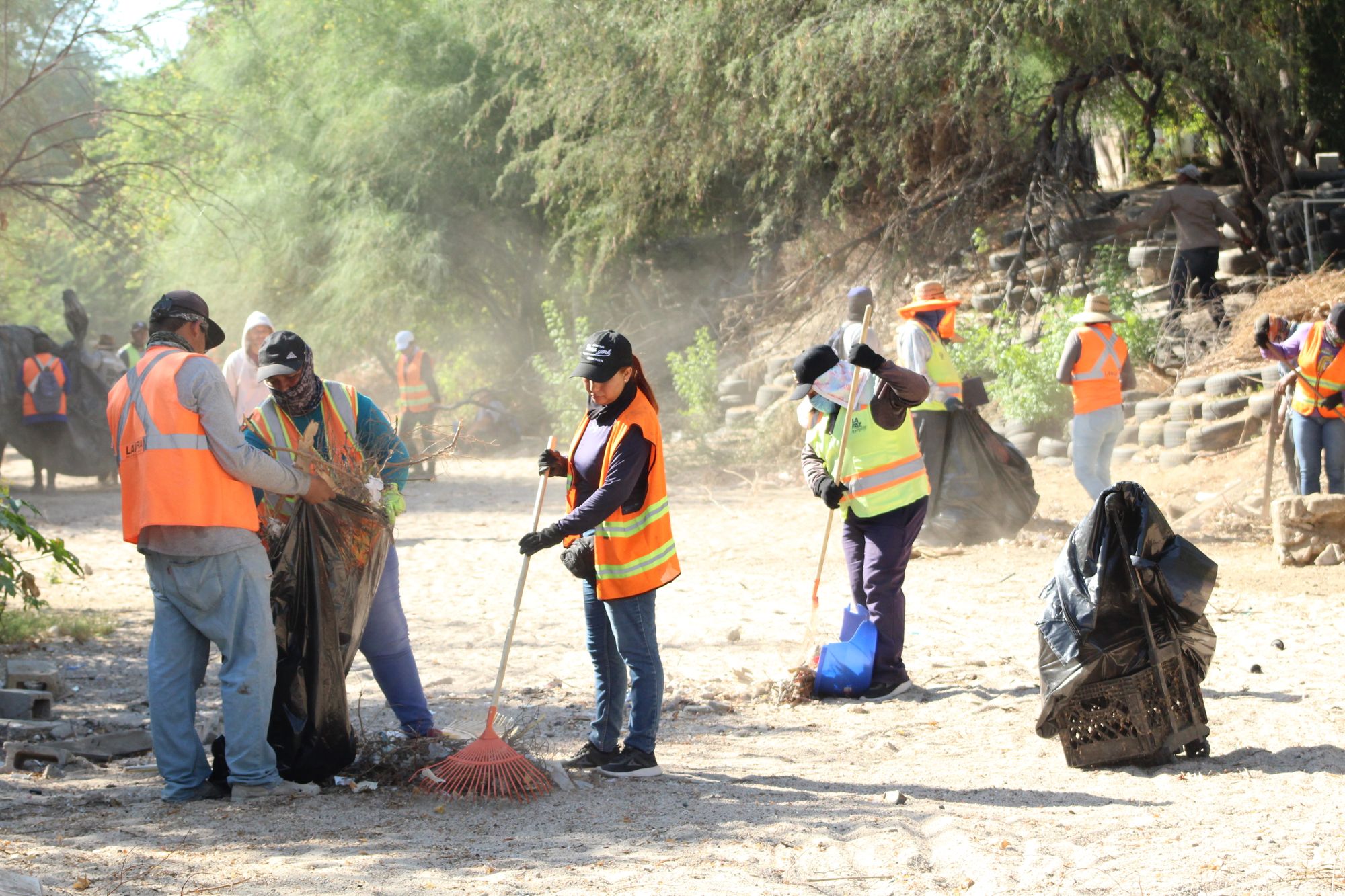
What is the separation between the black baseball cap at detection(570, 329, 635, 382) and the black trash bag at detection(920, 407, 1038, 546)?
5.05m

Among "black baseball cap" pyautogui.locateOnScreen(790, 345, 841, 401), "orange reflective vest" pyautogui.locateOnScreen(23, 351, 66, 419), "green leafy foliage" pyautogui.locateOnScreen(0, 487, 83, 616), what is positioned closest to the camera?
"green leafy foliage" pyautogui.locateOnScreen(0, 487, 83, 616)

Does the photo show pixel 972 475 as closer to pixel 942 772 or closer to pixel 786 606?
pixel 786 606

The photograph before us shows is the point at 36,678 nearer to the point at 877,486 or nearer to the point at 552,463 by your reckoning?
the point at 552,463

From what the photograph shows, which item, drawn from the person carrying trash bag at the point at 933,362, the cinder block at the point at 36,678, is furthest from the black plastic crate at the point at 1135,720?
the cinder block at the point at 36,678

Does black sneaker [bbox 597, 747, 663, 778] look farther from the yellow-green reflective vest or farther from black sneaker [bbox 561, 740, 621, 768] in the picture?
the yellow-green reflective vest

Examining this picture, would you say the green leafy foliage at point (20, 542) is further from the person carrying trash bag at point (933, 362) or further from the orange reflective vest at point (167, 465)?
the person carrying trash bag at point (933, 362)

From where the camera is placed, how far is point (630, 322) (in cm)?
2009

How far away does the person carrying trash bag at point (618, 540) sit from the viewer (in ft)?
14.3

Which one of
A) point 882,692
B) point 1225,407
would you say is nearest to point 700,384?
point 1225,407

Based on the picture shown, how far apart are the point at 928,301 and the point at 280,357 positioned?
5.23 m

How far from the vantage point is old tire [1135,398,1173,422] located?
11961 mm

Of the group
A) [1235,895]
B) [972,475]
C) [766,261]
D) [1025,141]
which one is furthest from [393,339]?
[1235,895]

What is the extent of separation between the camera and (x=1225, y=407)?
439 inches

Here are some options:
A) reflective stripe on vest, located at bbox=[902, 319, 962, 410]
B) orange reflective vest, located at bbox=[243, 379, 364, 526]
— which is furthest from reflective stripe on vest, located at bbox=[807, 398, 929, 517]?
reflective stripe on vest, located at bbox=[902, 319, 962, 410]
